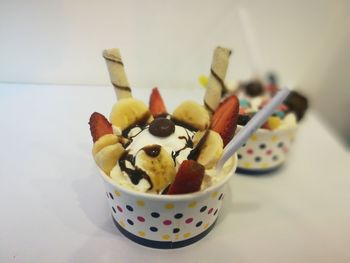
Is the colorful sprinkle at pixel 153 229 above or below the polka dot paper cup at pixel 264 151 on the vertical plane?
above

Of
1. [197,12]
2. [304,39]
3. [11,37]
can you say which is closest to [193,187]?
[11,37]

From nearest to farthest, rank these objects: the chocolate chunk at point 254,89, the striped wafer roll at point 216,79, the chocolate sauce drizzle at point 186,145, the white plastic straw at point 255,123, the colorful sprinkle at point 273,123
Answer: the white plastic straw at point 255,123
the chocolate sauce drizzle at point 186,145
the striped wafer roll at point 216,79
the colorful sprinkle at point 273,123
the chocolate chunk at point 254,89

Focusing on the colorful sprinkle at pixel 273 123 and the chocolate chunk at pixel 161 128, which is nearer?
the chocolate chunk at pixel 161 128

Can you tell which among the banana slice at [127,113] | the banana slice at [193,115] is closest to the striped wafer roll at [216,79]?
the banana slice at [193,115]

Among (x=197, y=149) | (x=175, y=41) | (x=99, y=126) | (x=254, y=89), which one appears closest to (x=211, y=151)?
(x=197, y=149)

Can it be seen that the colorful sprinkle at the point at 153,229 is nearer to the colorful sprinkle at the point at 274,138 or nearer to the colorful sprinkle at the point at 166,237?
the colorful sprinkle at the point at 166,237

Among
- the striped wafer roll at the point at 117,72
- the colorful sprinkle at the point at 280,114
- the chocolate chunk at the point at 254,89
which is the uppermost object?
the striped wafer roll at the point at 117,72

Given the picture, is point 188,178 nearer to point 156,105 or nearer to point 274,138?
point 156,105
